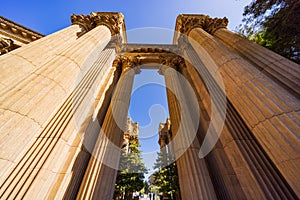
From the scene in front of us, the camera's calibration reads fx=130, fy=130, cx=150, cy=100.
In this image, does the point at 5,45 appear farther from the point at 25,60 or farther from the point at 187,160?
the point at 187,160

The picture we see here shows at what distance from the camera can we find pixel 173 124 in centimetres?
780

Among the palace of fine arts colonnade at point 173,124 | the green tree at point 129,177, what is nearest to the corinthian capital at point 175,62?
the palace of fine arts colonnade at point 173,124

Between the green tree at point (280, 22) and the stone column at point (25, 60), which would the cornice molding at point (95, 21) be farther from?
the green tree at point (280, 22)

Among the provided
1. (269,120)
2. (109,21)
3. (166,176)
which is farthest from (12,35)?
(166,176)

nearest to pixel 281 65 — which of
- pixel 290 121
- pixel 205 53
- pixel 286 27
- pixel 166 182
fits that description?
pixel 205 53

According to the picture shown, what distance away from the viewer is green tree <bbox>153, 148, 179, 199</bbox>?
1410cm

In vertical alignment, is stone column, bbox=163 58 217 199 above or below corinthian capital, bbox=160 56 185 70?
below

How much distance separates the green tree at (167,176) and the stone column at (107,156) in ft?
35.4

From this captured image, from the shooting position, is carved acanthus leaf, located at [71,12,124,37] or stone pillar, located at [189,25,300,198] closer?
stone pillar, located at [189,25,300,198]

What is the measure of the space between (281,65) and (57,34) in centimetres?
1046

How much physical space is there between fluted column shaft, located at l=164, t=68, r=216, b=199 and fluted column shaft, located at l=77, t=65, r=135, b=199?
2.86 metres

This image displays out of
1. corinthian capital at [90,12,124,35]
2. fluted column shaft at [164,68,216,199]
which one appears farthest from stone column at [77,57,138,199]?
corinthian capital at [90,12,124,35]

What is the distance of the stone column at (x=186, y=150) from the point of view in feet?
14.9

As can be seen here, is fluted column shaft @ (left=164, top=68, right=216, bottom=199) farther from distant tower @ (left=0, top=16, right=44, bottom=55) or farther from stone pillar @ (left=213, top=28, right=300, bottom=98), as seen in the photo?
distant tower @ (left=0, top=16, right=44, bottom=55)
